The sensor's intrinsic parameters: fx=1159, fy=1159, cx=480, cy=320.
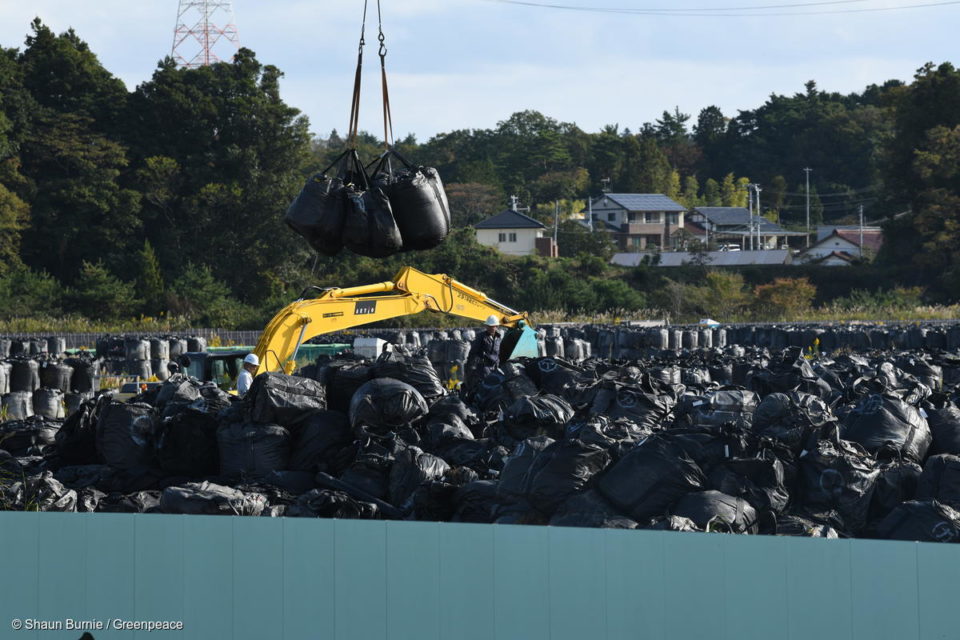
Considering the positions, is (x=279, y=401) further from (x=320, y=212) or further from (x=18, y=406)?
(x=18, y=406)

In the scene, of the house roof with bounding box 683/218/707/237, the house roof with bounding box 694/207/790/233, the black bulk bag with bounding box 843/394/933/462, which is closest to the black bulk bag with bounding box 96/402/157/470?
the black bulk bag with bounding box 843/394/933/462

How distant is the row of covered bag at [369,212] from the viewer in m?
7.53

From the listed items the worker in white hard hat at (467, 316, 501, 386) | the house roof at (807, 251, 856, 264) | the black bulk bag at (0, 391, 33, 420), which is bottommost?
the black bulk bag at (0, 391, 33, 420)

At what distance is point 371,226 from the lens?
7543mm

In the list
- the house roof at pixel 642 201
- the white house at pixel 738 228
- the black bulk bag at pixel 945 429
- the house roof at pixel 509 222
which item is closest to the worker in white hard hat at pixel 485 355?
the black bulk bag at pixel 945 429

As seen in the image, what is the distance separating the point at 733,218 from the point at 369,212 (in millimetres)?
69974

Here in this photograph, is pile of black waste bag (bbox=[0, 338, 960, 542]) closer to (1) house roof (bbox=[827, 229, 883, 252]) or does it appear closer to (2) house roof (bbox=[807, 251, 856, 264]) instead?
(2) house roof (bbox=[807, 251, 856, 264])

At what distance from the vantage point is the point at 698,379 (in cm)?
1234

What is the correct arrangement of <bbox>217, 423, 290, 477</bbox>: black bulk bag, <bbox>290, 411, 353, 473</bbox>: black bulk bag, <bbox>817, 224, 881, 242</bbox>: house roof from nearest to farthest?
<bbox>217, 423, 290, 477</bbox>: black bulk bag → <bbox>290, 411, 353, 473</bbox>: black bulk bag → <bbox>817, 224, 881, 242</bbox>: house roof

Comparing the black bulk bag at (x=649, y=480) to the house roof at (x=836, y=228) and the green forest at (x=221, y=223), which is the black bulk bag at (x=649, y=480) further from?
the house roof at (x=836, y=228)

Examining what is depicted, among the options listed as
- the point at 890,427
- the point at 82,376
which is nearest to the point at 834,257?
the point at 82,376

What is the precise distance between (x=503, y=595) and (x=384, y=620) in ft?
1.88

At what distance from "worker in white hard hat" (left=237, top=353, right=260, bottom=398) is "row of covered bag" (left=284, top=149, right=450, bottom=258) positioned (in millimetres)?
4529

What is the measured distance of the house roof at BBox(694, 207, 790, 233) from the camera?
73812mm
